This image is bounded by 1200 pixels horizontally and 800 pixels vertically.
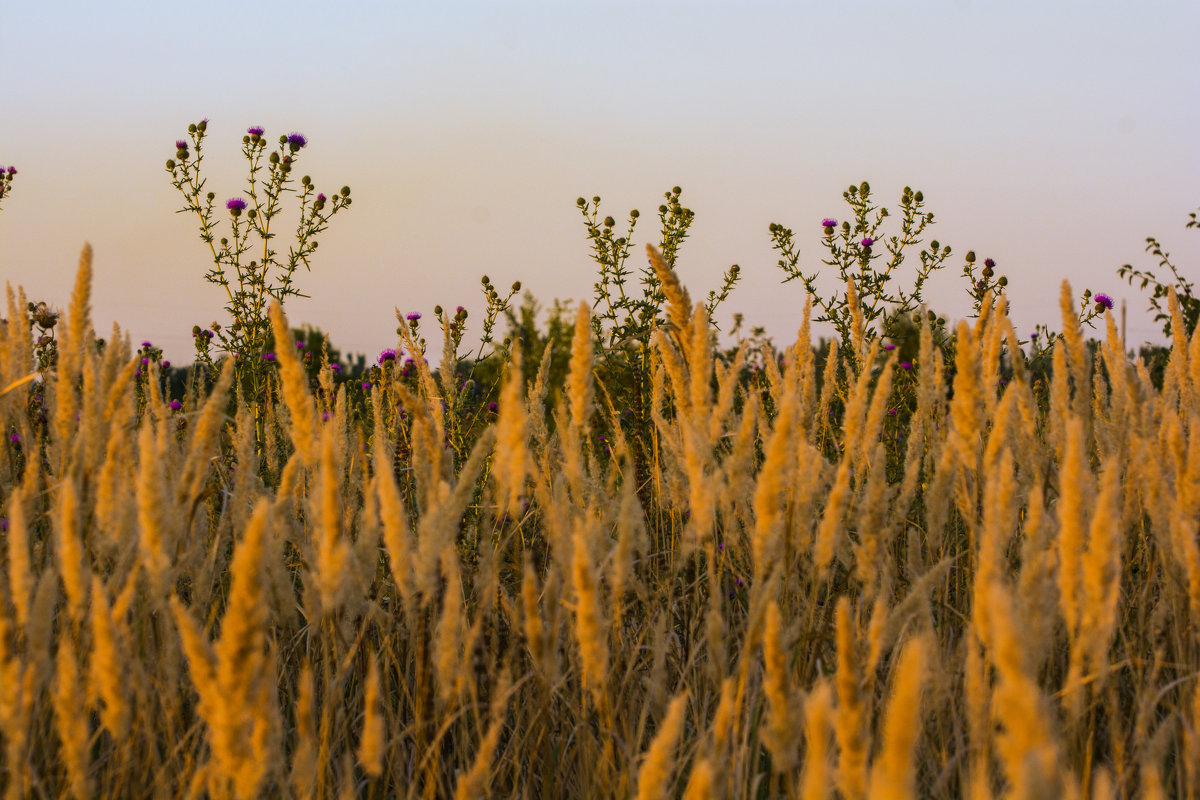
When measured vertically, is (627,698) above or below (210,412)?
below

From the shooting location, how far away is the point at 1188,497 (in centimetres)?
143

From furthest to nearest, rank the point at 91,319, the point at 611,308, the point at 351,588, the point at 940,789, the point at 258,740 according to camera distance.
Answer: the point at 611,308
the point at 91,319
the point at 351,588
the point at 940,789
the point at 258,740

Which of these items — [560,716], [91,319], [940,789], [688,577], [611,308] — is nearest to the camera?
[940,789]

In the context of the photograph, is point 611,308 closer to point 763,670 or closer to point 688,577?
point 688,577

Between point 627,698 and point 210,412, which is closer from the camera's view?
point 210,412

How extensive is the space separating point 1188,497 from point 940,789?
60 cm

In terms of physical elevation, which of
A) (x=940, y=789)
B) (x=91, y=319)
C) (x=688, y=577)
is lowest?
(x=940, y=789)

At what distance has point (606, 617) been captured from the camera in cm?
179

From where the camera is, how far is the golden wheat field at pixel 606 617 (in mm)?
1000

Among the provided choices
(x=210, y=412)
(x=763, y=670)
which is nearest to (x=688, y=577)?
(x=763, y=670)

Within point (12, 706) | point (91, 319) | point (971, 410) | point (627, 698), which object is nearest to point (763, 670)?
point (627, 698)

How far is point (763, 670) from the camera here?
1.78 metres

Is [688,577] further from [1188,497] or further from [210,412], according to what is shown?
[210,412]

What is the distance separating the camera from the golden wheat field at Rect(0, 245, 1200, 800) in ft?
3.28
